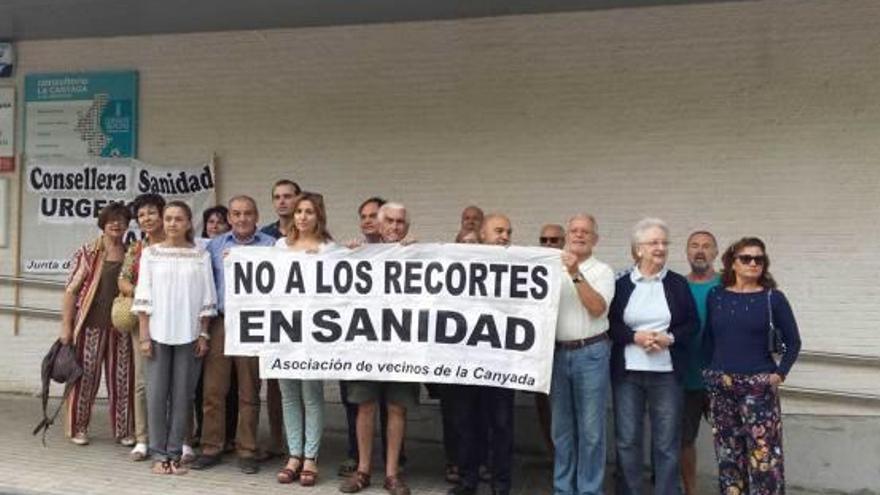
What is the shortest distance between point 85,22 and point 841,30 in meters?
6.15

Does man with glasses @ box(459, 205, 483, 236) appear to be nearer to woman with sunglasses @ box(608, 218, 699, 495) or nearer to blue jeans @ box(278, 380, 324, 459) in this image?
woman with sunglasses @ box(608, 218, 699, 495)

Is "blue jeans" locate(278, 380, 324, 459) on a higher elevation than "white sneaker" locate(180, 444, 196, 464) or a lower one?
higher

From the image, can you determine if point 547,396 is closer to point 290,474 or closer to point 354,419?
point 354,419

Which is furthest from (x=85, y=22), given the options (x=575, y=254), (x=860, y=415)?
(x=860, y=415)

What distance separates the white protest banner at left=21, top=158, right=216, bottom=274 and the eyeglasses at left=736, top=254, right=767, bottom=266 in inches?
201

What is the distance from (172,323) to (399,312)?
157cm

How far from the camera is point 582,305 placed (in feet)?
16.8

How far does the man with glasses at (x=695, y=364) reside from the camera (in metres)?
5.25

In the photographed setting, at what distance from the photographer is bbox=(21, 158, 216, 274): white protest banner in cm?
809

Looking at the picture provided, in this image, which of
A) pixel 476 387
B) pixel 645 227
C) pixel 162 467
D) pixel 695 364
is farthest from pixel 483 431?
pixel 162 467

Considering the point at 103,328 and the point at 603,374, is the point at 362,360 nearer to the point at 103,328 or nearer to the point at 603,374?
the point at 603,374

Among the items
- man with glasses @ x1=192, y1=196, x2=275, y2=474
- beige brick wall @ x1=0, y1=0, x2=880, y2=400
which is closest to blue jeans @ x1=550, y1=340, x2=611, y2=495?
beige brick wall @ x1=0, y1=0, x2=880, y2=400

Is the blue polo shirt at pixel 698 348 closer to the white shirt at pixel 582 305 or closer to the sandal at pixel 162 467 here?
the white shirt at pixel 582 305

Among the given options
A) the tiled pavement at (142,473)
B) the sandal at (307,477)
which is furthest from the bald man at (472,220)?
the sandal at (307,477)
